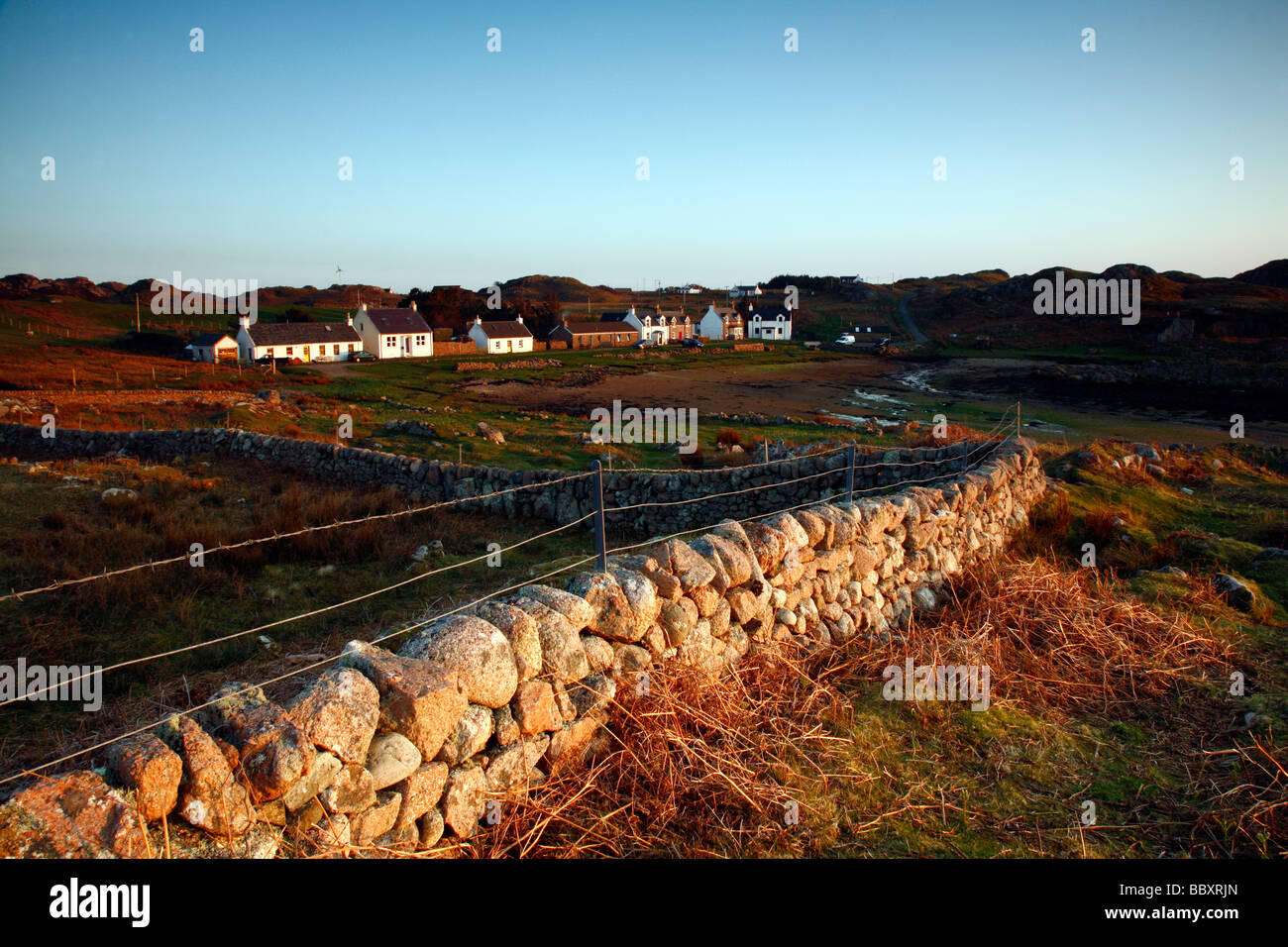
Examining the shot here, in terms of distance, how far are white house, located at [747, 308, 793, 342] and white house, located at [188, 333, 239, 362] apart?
61.6 metres

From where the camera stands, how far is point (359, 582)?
30.1ft

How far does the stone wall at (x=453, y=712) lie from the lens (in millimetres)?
2732

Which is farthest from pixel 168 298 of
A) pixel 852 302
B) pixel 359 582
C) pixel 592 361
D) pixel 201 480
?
pixel 359 582

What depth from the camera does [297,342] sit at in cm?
7006

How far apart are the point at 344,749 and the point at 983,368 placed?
201ft

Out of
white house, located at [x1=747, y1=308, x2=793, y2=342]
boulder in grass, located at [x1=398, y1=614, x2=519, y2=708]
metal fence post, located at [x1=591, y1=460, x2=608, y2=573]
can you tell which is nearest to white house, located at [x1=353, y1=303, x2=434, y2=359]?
white house, located at [x1=747, y1=308, x2=793, y2=342]

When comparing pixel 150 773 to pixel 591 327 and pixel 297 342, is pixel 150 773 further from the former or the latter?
pixel 591 327

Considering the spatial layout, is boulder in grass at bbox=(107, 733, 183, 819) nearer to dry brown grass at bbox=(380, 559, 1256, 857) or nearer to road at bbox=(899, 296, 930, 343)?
dry brown grass at bbox=(380, 559, 1256, 857)

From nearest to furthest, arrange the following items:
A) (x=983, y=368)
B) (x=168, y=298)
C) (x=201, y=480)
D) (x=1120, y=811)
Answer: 1. (x=1120, y=811)
2. (x=201, y=480)
3. (x=983, y=368)
4. (x=168, y=298)

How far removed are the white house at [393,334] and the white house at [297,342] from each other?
1.50 metres

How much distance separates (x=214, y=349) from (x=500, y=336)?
2781 cm

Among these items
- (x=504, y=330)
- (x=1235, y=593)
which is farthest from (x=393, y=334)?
(x=1235, y=593)

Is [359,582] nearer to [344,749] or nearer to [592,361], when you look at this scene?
[344,749]

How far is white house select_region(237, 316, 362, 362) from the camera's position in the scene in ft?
221
